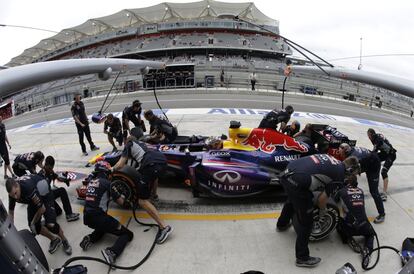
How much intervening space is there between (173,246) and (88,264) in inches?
45.4

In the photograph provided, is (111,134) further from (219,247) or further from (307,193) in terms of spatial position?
(307,193)

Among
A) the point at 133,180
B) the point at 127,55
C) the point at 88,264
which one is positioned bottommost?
the point at 88,264

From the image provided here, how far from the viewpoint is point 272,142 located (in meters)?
5.43

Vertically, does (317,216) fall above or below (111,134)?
below

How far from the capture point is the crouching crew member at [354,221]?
154 inches

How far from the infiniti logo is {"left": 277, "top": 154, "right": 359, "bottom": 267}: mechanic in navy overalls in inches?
49.9

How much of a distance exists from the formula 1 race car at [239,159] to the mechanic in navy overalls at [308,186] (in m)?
1.30

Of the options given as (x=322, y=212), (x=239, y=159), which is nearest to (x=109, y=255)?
(x=239, y=159)

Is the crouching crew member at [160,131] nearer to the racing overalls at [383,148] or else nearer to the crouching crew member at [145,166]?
the crouching crew member at [145,166]

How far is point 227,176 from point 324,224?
1.66 meters

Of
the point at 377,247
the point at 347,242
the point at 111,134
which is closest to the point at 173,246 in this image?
the point at 347,242

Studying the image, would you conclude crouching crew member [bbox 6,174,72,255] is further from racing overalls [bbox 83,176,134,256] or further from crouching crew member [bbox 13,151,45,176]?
crouching crew member [bbox 13,151,45,176]

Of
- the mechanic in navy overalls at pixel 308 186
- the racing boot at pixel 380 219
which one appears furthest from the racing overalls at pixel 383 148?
the mechanic in navy overalls at pixel 308 186

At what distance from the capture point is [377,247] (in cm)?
394
